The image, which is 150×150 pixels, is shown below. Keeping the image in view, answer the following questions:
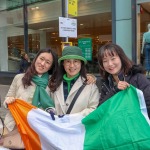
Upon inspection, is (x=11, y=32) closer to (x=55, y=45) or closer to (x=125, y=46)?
(x=55, y=45)

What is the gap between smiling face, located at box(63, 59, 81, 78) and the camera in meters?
3.06

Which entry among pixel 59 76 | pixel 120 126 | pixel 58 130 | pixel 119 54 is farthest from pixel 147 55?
pixel 120 126

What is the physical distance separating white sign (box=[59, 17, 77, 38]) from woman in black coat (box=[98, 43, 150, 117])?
2.77 metres

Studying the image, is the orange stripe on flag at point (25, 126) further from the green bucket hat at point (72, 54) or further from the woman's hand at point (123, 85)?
the woman's hand at point (123, 85)

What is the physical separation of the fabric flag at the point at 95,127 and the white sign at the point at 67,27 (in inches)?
112

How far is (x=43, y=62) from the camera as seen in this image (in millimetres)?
3232

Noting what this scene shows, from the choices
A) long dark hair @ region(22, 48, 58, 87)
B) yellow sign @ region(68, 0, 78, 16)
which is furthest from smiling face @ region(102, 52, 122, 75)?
yellow sign @ region(68, 0, 78, 16)

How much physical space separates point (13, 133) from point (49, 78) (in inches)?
28.6

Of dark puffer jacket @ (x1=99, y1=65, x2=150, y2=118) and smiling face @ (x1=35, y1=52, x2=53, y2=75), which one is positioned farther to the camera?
smiling face @ (x1=35, y1=52, x2=53, y2=75)

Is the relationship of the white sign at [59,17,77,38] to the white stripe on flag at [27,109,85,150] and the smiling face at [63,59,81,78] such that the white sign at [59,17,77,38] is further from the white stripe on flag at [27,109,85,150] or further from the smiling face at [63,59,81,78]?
the white stripe on flag at [27,109,85,150]

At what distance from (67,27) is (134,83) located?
3.27 m

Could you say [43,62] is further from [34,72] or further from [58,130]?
[58,130]

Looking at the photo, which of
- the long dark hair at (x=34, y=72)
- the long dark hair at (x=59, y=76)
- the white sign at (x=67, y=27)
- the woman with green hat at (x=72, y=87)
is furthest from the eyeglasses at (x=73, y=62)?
the white sign at (x=67, y=27)

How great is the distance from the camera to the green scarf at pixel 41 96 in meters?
3.09
